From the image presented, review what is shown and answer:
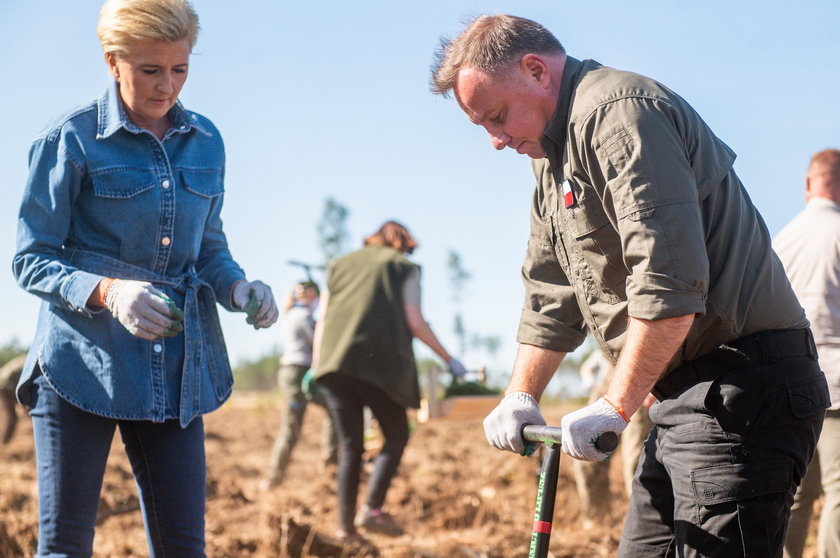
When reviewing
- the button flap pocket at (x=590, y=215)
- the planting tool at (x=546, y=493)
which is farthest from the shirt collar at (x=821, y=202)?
the planting tool at (x=546, y=493)

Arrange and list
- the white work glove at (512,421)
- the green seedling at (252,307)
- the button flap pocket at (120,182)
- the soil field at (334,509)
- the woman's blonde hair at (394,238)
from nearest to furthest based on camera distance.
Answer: the white work glove at (512,421)
the button flap pocket at (120,182)
the green seedling at (252,307)
the soil field at (334,509)
the woman's blonde hair at (394,238)

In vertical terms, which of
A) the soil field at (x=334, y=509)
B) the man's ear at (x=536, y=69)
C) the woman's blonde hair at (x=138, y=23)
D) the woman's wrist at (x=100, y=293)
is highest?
the woman's blonde hair at (x=138, y=23)

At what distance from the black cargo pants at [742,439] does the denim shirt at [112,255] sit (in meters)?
1.33

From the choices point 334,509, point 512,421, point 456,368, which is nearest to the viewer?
point 512,421

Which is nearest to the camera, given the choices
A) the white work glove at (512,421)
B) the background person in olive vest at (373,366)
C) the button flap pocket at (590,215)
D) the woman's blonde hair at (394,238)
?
the button flap pocket at (590,215)

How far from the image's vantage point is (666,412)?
7.92 ft

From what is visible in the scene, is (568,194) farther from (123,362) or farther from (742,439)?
(123,362)

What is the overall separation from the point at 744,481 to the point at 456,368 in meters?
4.45

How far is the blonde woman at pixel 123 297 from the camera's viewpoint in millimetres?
2686

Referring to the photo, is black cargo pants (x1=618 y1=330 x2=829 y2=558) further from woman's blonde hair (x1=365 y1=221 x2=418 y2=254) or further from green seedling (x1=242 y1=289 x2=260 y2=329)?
woman's blonde hair (x1=365 y1=221 x2=418 y2=254)

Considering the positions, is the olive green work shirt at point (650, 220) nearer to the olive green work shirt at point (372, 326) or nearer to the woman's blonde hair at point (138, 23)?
the woman's blonde hair at point (138, 23)

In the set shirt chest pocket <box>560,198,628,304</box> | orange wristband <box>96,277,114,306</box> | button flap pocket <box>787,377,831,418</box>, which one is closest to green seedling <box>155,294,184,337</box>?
orange wristband <box>96,277,114,306</box>

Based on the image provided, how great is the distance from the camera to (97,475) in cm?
275

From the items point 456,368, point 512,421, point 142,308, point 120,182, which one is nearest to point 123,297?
point 142,308
